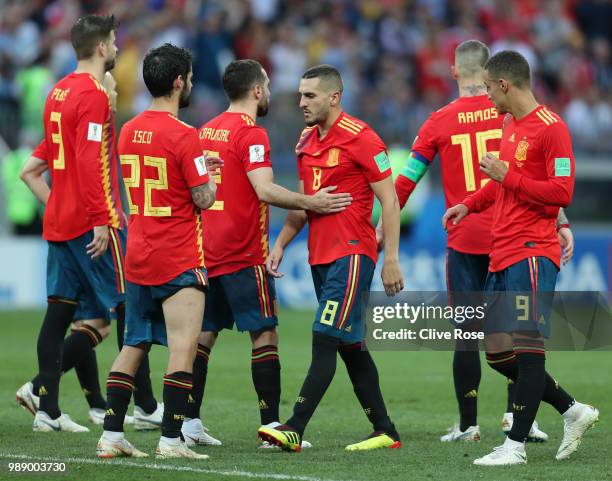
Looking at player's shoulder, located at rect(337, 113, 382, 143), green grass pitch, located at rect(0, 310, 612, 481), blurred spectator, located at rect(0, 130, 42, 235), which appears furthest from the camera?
blurred spectator, located at rect(0, 130, 42, 235)

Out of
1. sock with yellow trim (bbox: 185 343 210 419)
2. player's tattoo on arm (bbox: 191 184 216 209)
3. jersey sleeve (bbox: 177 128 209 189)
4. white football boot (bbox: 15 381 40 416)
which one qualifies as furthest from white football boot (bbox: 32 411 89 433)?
jersey sleeve (bbox: 177 128 209 189)

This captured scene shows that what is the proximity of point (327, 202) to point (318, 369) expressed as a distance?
102cm

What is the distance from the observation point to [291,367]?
1261 cm

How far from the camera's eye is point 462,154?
8695 millimetres

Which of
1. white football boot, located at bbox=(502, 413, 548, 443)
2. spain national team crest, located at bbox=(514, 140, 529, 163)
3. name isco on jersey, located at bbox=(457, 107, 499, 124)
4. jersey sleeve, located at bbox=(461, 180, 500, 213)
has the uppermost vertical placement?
name isco on jersey, located at bbox=(457, 107, 499, 124)

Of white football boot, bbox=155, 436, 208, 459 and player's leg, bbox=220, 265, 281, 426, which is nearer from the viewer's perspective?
white football boot, bbox=155, 436, 208, 459

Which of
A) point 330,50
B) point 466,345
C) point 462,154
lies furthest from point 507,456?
point 330,50

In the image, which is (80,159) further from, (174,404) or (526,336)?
(526,336)

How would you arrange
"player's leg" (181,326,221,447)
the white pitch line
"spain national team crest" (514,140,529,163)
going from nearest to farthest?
the white pitch line < "spain national team crest" (514,140,529,163) < "player's leg" (181,326,221,447)

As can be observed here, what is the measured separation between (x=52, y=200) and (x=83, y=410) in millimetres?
1951

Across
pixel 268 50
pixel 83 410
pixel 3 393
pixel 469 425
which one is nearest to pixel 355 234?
pixel 469 425

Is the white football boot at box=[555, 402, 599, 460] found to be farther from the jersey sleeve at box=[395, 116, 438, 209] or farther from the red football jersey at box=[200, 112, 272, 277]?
the red football jersey at box=[200, 112, 272, 277]

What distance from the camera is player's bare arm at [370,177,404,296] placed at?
25.7ft

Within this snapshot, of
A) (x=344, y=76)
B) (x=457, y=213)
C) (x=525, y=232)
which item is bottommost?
(x=525, y=232)
